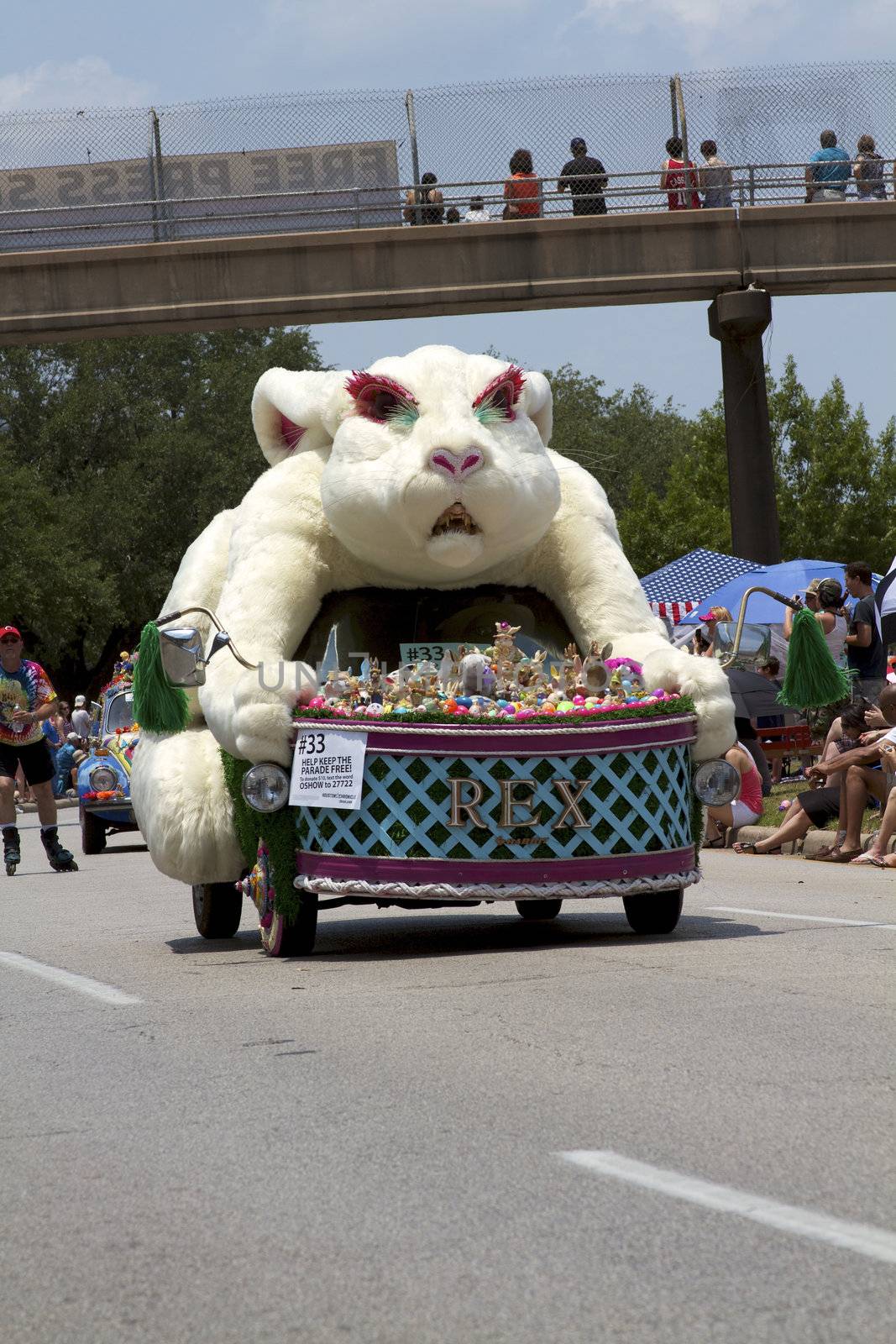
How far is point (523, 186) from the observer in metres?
26.2

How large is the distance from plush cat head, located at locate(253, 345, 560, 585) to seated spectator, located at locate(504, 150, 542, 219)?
16646mm

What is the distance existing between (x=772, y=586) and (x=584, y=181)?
7878 millimetres

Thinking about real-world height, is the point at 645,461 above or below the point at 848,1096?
above

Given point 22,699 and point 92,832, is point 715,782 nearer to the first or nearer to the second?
point 22,699

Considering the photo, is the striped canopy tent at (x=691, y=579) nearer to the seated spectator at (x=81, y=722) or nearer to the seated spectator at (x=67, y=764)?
the seated spectator at (x=67, y=764)

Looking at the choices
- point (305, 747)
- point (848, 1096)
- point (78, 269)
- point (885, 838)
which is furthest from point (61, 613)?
point (848, 1096)

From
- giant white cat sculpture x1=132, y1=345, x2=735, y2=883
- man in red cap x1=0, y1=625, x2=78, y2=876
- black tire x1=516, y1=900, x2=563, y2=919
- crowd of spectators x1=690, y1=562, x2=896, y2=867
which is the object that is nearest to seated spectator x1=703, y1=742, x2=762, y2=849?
crowd of spectators x1=690, y1=562, x2=896, y2=867

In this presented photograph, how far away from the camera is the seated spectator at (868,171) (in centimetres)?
2611

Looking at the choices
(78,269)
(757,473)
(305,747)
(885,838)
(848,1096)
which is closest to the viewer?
Result: (848,1096)

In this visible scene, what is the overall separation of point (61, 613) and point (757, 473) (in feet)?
68.8

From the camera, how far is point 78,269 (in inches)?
1065

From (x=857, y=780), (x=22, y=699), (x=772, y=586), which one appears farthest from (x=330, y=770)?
(x=772, y=586)

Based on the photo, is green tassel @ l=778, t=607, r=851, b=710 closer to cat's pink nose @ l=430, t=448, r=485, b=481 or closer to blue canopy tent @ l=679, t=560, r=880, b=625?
cat's pink nose @ l=430, t=448, r=485, b=481

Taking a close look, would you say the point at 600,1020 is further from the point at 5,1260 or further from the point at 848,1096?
the point at 5,1260
